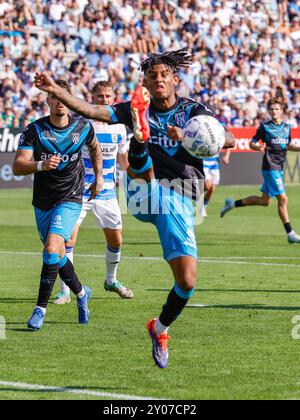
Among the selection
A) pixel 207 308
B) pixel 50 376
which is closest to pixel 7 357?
pixel 50 376

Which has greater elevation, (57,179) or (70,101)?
(70,101)

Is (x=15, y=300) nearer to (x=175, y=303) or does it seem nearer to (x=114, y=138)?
(x=114, y=138)

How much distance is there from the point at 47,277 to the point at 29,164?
1116mm

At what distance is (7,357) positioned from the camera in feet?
28.7

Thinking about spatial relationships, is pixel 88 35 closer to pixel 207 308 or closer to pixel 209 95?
pixel 209 95

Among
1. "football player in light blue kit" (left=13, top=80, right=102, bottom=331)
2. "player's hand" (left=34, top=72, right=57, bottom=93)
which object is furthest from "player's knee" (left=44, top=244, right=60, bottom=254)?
"player's hand" (left=34, top=72, right=57, bottom=93)

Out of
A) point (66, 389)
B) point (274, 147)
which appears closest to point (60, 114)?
point (66, 389)

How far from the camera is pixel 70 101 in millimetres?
8148

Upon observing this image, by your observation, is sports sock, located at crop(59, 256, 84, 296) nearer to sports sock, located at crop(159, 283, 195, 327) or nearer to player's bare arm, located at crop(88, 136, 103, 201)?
player's bare arm, located at crop(88, 136, 103, 201)

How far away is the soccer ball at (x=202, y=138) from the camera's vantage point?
8.05 metres

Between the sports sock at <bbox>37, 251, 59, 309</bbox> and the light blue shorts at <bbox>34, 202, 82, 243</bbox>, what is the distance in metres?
0.27

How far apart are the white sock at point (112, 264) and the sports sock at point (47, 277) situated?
7.84 ft

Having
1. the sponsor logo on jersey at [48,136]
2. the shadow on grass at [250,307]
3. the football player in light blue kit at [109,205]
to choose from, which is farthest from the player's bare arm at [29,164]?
the shadow on grass at [250,307]

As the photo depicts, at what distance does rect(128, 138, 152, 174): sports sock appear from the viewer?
8305 mm
